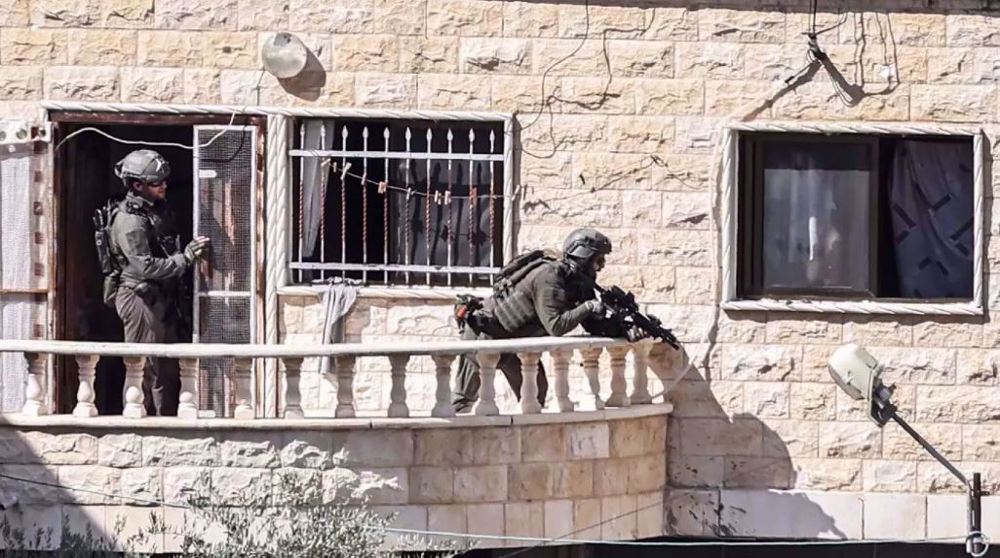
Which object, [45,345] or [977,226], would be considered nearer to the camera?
[45,345]

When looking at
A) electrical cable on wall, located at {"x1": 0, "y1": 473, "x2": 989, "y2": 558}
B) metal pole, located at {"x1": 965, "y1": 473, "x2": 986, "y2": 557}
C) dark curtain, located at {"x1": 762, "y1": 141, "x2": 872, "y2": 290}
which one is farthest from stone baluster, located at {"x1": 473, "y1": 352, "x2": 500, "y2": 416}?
metal pole, located at {"x1": 965, "y1": 473, "x2": 986, "y2": 557}

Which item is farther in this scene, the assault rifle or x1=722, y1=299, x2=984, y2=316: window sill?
x1=722, y1=299, x2=984, y2=316: window sill

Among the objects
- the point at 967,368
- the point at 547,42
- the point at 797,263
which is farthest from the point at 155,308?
the point at 967,368

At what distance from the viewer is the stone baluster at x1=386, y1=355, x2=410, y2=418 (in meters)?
15.0

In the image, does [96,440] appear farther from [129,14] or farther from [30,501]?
[129,14]

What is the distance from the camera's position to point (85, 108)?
1641 centimetres

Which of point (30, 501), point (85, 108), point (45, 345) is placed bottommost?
point (30, 501)

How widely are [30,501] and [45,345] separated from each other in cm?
98

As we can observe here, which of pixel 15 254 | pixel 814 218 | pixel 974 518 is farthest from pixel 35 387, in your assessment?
pixel 974 518

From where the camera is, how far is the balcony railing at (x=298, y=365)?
584 inches

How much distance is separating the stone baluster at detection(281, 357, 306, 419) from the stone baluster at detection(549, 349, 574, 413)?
4.98ft

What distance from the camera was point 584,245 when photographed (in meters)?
15.5

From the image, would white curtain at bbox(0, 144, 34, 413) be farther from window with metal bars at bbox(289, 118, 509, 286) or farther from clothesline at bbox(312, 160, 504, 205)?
clothesline at bbox(312, 160, 504, 205)

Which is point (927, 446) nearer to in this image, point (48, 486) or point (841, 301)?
point (841, 301)
